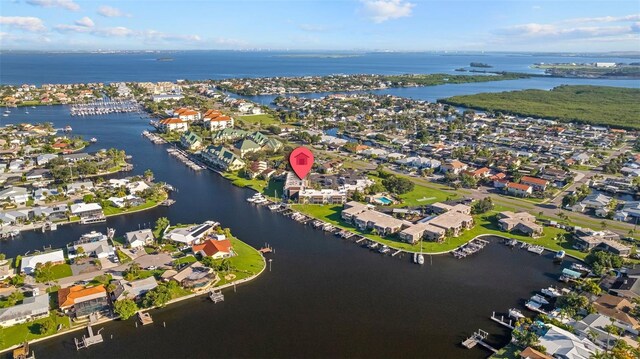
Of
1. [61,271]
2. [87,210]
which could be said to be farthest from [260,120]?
[61,271]

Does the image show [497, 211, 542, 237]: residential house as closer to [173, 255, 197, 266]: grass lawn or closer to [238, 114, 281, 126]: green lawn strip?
[173, 255, 197, 266]: grass lawn

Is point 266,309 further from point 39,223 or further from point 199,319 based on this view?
point 39,223

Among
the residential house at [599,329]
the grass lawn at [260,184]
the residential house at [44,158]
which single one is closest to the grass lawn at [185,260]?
the grass lawn at [260,184]

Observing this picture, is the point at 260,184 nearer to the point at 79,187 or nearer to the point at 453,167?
the point at 79,187

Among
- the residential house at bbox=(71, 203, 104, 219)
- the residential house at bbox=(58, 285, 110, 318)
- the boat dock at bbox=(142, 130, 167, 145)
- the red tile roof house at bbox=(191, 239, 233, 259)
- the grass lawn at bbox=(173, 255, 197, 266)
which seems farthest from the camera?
the boat dock at bbox=(142, 130, 167, 145)

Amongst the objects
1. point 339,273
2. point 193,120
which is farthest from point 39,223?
point 193,120

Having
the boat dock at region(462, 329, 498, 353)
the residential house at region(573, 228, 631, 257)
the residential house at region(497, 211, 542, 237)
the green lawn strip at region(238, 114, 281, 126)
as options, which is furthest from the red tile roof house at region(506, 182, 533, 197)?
the green lawn strip at region(238, 114, 281, 126)
